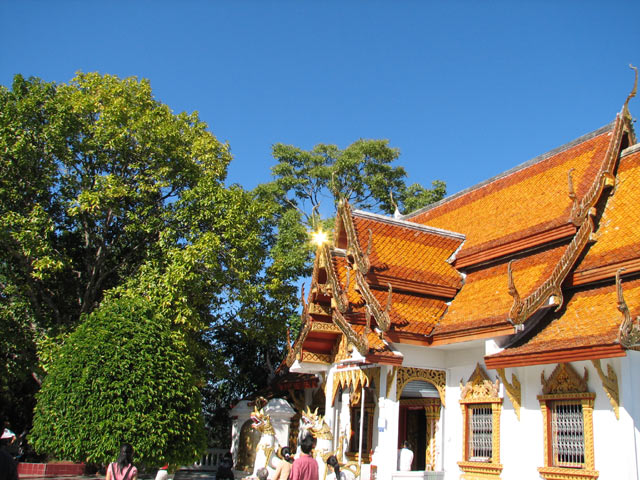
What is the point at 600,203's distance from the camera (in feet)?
32.4

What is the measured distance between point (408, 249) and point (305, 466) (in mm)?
6984

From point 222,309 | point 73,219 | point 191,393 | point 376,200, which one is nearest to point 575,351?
point 191,393

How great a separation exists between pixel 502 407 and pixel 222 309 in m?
9.24

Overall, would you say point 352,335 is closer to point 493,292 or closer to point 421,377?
point 421,377

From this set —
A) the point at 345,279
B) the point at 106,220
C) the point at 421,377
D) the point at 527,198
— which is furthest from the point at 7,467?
the point at 106,220

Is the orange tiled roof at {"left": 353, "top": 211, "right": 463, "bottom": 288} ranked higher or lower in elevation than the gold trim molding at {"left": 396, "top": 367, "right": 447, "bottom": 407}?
higher

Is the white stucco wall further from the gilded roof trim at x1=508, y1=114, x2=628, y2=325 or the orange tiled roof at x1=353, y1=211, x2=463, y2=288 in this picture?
the orange tiled roof at x1=353, y1=211, x2=463, y2=288

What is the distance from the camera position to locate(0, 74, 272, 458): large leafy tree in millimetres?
13711

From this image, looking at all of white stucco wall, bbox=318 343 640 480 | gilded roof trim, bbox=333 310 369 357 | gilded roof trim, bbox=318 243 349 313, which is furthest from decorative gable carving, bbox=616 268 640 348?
gilded roof trim, bbox=318 243 349 313

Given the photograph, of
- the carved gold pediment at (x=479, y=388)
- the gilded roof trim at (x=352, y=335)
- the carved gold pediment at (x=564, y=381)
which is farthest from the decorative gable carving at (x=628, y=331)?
the gilded roof trim at (x=352, y=335)

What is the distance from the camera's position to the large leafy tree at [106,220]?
1371 centimetres

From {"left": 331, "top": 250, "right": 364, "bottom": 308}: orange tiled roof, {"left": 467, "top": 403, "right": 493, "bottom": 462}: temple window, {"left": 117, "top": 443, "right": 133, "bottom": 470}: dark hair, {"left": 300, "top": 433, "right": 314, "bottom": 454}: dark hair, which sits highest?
{"left": 331, "top": 250, "right": 364, "bottom": 308}: orange tiled roof

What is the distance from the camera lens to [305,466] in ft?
17.5

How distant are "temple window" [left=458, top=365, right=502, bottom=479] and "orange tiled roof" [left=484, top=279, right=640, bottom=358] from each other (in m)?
1.16
